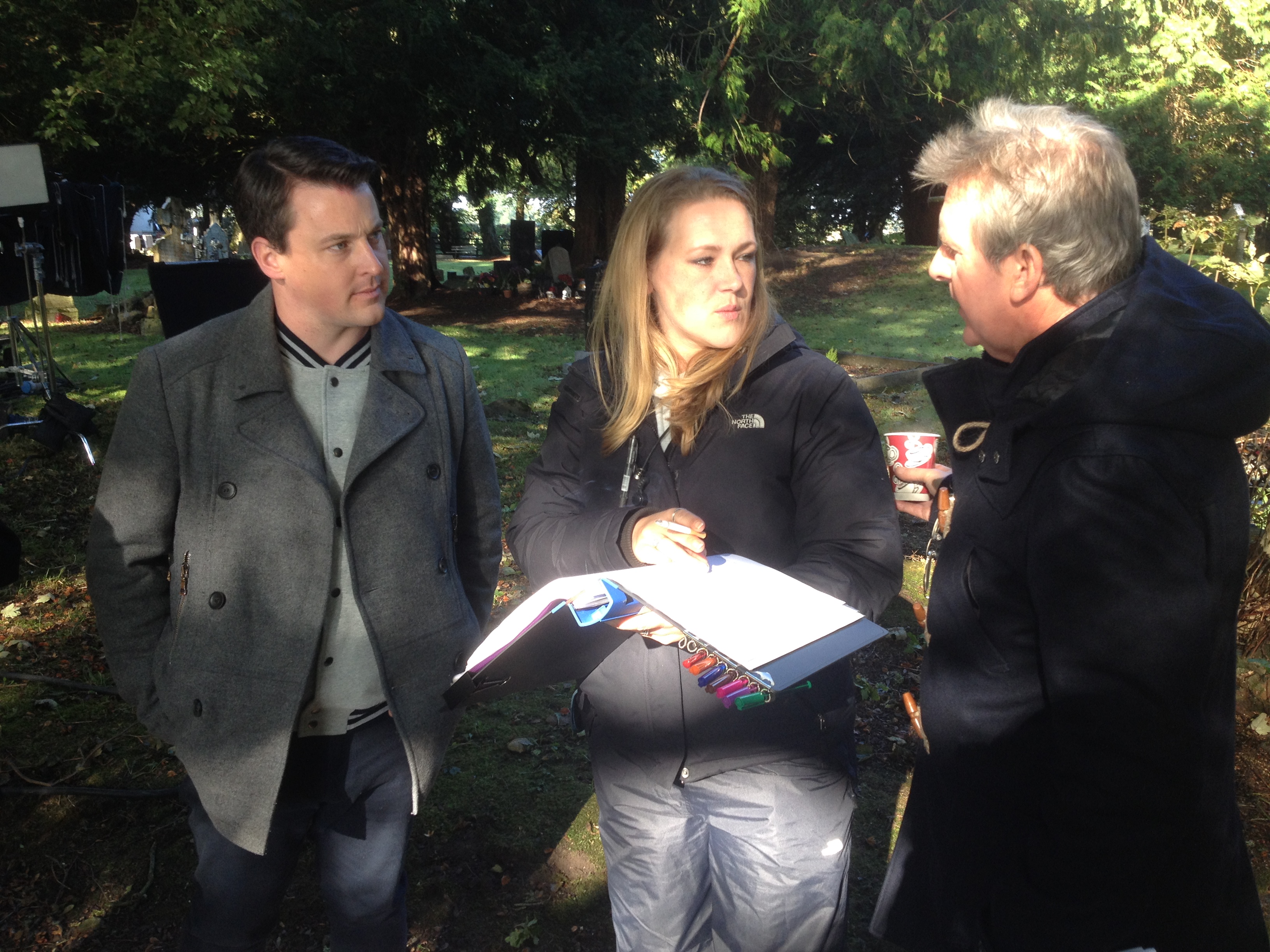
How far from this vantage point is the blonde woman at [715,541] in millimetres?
2021

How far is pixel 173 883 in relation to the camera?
3361mm

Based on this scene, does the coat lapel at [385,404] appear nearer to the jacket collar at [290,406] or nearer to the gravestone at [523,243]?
the jacket collar at [290,406]

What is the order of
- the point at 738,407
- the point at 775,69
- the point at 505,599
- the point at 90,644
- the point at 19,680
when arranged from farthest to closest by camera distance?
the point at 775,69, the point at 505,599, the point at 90,644, the point at 19,680, the point at 738,407

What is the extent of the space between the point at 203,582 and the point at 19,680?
3.27m

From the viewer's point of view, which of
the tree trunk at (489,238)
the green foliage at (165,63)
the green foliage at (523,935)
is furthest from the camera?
the tree trunk at (489,238)

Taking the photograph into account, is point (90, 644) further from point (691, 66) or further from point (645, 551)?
point (691, 66)

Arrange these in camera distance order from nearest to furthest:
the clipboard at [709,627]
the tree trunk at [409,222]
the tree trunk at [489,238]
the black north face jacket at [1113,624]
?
the black north face jacket at [1113,624] < the clipboard at [709,627] < the tree trunk at [409,222] < the tree trunk at [489,238]

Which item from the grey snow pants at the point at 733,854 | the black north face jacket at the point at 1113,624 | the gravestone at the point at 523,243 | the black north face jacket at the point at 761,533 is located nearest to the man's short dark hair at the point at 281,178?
the black north face jacket at the point at 761,533

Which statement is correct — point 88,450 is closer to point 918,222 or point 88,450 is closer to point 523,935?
point 523,935

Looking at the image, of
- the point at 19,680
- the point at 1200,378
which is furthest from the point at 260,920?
the point at 19,680

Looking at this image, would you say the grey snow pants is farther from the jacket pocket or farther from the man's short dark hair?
the man's short dark hair

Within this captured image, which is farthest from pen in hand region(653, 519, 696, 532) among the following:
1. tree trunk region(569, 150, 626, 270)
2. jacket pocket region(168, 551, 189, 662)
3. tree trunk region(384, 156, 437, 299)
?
tree trunk region(384, 156, 437, 299)

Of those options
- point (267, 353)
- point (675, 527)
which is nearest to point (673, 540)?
point (675, 527)

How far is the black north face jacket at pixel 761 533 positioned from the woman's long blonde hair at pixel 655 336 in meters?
0.04
